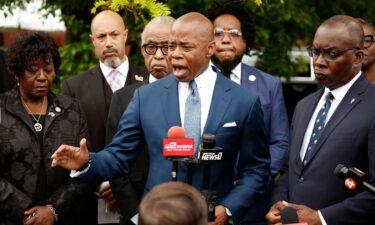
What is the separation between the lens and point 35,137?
6.51m

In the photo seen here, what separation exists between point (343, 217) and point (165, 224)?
7.31 ft

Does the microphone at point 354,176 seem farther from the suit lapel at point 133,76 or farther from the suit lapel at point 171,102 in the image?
the suit lapel at point 133,76

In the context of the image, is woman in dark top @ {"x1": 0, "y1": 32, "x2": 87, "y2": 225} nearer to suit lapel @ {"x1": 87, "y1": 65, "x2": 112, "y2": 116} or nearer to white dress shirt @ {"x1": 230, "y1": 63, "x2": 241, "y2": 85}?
suit lapel @ {"x1": 87, "y1": 65, "x2": 112, "y2": 116}

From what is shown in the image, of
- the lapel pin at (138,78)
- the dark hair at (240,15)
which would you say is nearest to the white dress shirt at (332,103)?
the dark hair at (240,15)

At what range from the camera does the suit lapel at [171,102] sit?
5.57 meters

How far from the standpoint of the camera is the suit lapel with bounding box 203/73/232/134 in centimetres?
552

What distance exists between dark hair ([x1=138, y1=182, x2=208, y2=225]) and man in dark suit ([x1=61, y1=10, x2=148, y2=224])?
3.70 m

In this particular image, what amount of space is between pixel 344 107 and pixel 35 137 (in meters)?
2.67

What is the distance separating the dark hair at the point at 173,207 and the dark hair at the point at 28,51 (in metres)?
3.46

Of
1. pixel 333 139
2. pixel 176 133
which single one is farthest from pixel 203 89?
pixel 333 139

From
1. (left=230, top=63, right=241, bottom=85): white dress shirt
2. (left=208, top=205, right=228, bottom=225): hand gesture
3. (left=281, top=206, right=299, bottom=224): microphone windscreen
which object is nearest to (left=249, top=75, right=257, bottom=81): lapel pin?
(left=230, top=63, right=241, bottom=85): white dress shirt

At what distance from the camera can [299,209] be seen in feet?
18.0

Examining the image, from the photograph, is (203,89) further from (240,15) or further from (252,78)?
(240,15)

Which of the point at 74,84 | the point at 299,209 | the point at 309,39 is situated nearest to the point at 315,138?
the point at 299,209
